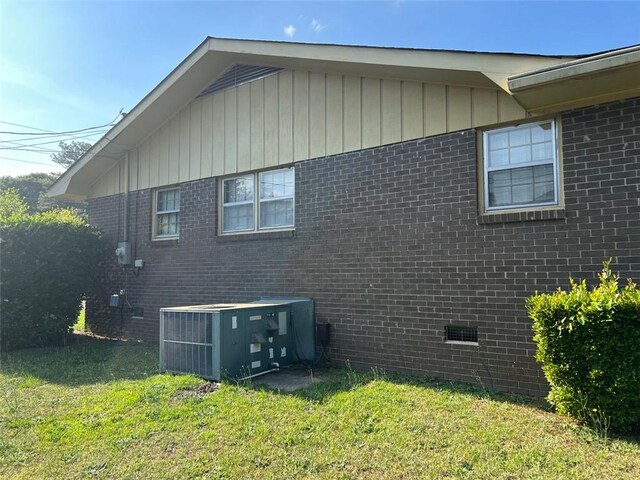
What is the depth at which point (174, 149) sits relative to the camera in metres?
10.3

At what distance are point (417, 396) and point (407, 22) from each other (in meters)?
5.98

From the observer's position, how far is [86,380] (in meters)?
6.72

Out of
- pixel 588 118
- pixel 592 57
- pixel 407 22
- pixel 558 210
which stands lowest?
pixel 558 210

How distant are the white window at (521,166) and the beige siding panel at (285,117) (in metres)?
3.31

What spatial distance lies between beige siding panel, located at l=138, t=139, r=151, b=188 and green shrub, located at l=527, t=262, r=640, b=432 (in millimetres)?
8809

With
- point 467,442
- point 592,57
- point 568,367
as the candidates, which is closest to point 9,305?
point 467,442

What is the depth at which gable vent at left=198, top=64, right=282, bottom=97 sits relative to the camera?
880 cm

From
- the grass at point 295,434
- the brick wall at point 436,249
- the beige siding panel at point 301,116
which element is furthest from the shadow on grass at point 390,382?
the beige siding panel at point 301,116

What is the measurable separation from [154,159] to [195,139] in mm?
1364

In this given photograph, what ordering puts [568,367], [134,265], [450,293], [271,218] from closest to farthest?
[568,367] → [450,293] → [271,218] → [134,265]

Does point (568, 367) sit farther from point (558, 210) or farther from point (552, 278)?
point (558, 210)

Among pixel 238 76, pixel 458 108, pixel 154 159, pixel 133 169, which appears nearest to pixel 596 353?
pixel 458 108

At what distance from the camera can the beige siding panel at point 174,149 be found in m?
10.2

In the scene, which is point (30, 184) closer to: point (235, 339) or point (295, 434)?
point (235, 339)
